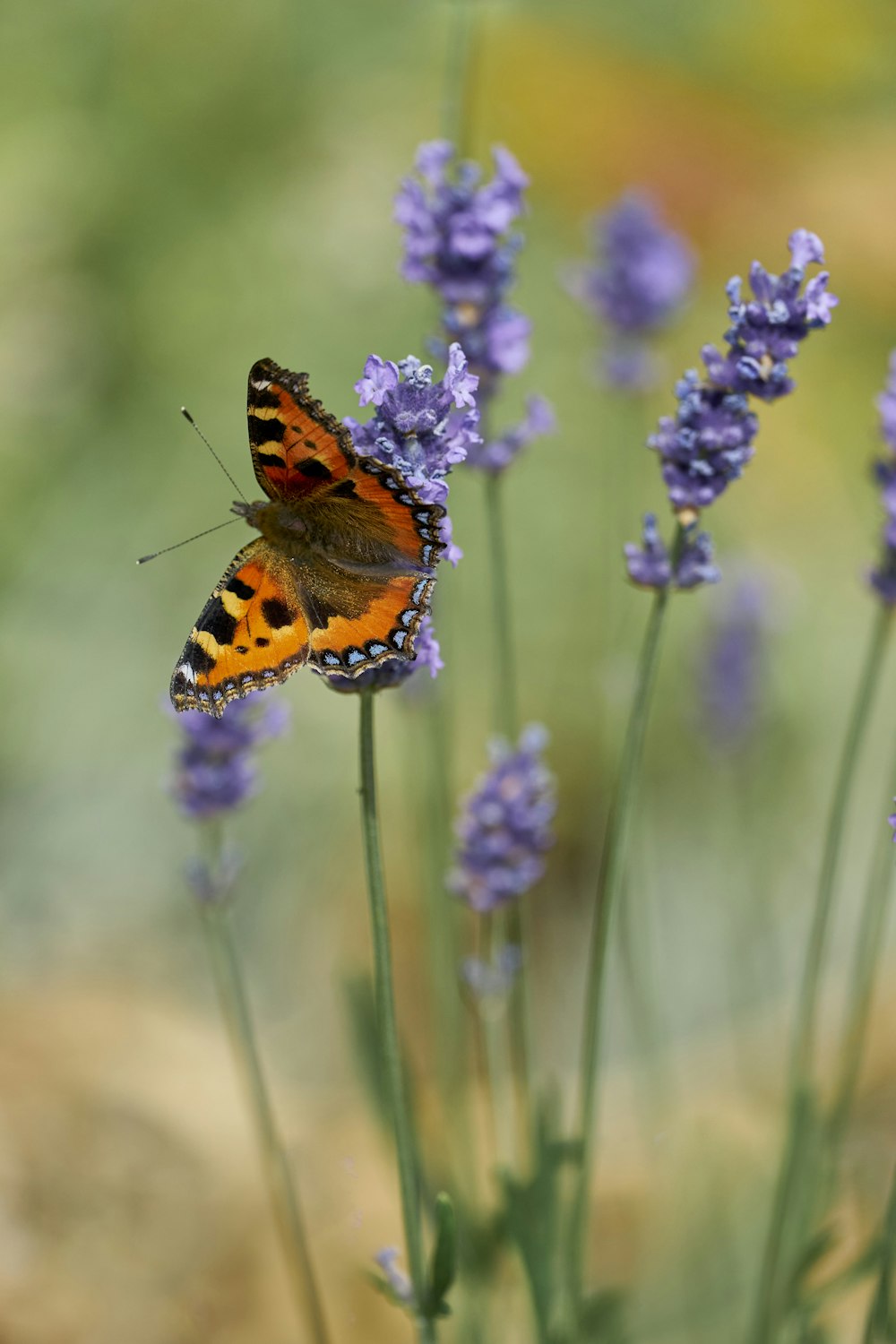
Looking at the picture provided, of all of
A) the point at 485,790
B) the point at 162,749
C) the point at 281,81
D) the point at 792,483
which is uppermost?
the point at 281,81

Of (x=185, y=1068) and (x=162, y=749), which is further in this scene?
(x=162, y=749)

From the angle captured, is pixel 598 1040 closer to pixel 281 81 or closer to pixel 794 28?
pixel 281 81

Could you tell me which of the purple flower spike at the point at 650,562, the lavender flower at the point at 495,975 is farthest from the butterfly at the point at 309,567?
the lavender flower at the point at 495,975

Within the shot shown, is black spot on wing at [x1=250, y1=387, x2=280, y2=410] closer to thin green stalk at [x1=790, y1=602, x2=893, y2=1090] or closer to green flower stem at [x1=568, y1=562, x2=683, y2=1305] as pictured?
green flower stem at [x1=568, y1=562, x2=683, y2=1305]

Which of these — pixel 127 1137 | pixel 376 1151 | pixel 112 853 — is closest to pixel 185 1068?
pixel 127 1137

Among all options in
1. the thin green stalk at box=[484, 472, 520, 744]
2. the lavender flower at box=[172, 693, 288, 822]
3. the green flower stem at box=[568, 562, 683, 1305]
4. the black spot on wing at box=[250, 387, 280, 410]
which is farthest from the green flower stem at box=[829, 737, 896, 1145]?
the black spot on wing at box=[250, 387, 280, 410]

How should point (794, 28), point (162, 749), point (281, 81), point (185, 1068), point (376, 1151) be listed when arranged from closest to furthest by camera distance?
1. point (376, 1151)
2. point (185, 1068)
3. point (162, 749)
4. point (281, 81)
5. point (794, 28)

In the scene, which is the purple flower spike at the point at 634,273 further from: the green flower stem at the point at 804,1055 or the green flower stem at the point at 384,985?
the green flower stem at the point at 384,985
